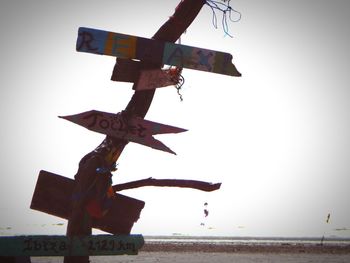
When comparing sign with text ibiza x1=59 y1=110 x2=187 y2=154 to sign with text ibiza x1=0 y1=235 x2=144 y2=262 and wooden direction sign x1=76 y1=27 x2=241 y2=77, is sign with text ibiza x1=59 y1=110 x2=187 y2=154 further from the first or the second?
sign with text ibiza x1=0 y1=235 x2=144 y2=262

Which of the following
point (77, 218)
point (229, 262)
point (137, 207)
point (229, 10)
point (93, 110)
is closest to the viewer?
point (77, 218)

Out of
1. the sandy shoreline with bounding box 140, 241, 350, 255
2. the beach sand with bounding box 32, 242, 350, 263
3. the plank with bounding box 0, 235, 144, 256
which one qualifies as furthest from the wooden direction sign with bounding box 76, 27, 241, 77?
the sandy shoreline with bounding box 140, 241, 350, 255

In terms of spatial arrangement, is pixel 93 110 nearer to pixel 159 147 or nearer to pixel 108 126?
pixel 108 126

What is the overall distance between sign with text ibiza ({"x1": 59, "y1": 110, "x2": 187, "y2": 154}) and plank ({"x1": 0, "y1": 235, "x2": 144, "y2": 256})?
1162 millimetres

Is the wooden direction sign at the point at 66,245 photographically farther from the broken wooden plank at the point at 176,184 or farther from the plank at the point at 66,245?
the broken wooden plank at the point at 176,184

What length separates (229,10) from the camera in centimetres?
457

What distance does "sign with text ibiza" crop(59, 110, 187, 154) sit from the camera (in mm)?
3977

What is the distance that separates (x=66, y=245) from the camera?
3412 millimetres

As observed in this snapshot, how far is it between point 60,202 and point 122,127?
4.13ft

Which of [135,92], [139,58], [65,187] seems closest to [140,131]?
[135,92]

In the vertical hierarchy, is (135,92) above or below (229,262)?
above

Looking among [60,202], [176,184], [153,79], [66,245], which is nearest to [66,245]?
[66,245]

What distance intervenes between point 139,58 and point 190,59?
657 mm

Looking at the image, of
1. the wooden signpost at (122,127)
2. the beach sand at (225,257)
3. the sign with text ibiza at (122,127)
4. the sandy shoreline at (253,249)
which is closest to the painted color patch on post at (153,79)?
the wooden signpost at (122,127)
